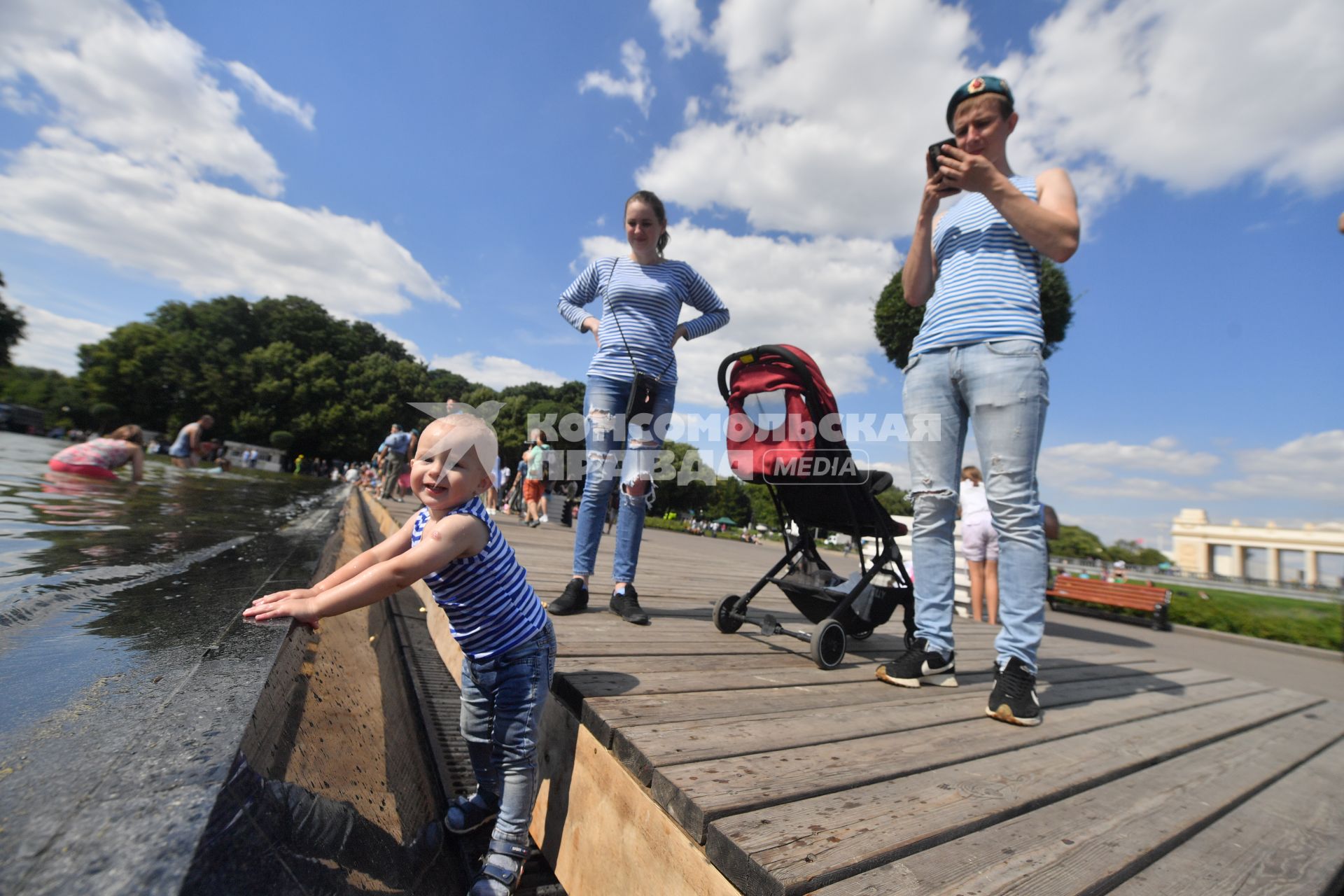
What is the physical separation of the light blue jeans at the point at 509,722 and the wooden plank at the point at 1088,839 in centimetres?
88

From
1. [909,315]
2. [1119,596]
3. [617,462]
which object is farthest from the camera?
[909,315]

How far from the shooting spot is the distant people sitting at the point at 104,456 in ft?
30.4

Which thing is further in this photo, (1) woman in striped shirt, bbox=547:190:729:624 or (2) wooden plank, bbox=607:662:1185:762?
(1) woman in striped shirt, bbox=547:190:729:624

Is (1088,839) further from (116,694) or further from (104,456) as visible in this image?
(104,456)

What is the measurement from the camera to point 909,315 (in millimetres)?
14438

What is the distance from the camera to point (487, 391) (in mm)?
60688

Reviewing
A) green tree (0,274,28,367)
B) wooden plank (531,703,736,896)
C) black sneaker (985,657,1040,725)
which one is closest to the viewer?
wooden plank (531,703,736,896)

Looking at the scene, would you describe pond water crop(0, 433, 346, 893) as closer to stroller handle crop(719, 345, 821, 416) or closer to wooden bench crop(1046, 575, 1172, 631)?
stroller handle crop(719, 345, 821, 416)

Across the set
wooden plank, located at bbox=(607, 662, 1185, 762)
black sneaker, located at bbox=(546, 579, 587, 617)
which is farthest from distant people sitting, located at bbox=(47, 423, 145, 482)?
wooden plank, located at bbox=(607, 662, 1185, 762)

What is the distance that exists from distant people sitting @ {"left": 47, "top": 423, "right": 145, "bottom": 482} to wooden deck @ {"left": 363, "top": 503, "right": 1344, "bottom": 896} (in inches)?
403

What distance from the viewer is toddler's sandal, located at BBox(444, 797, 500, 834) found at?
65.1 inches

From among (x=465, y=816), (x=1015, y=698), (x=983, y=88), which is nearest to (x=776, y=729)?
(x=465, y=816)

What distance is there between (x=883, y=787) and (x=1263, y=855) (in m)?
0.90

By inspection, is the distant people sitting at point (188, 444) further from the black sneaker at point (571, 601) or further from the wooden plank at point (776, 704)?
the wooden plank at point (776, 704)
